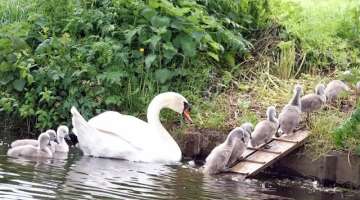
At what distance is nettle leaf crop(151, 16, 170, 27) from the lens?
14.8 m

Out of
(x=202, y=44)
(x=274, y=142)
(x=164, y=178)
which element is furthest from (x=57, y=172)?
(x=202, y=44)

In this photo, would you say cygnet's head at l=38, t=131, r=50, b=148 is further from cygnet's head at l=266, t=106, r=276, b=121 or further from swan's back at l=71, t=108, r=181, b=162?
cygnet's head at l=266, t=106, r=276, b=121

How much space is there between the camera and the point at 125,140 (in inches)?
512

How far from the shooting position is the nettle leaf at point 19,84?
14750 mm

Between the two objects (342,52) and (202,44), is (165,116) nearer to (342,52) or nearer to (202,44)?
(202,44)

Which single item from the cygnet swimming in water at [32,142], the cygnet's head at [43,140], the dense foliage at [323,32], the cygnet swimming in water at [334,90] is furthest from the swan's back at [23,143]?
the dense foliage at [323,32]

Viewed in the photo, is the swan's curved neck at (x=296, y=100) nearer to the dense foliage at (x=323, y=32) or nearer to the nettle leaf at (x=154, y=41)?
the dense foliage at (x=323, y=32)

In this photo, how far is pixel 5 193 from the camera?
9164mm

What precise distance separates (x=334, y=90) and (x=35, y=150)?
4601mm

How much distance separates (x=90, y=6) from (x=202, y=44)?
87.3 inches

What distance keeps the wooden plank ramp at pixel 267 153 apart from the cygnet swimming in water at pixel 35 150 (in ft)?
8.70

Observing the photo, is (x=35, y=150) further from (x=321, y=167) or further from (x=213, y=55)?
(x=321, y=167)

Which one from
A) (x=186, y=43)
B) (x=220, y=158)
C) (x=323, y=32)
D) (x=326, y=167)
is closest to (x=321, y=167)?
(x=326, y=167)

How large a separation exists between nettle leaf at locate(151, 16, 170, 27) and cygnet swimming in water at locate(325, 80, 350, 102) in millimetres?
2954
